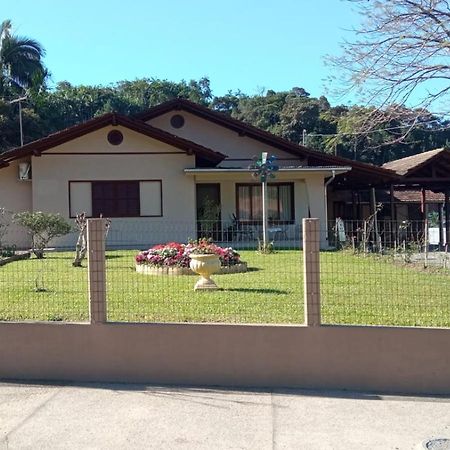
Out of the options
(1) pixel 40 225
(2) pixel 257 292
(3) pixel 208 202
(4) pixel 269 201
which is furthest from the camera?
(4) pixel 269 201

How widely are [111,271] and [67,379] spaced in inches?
125

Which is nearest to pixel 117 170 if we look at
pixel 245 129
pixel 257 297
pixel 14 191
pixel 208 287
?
pixel 14 191

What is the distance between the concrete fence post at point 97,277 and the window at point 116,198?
568 inches

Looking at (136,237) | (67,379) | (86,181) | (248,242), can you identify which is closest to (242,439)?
(67,379)

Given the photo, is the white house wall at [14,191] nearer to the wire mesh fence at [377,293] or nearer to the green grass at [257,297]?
the green grass at [257,297]

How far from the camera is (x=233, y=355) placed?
6.41 meters

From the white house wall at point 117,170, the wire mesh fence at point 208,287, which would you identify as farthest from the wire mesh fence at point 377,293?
the white house wall at point 117,170

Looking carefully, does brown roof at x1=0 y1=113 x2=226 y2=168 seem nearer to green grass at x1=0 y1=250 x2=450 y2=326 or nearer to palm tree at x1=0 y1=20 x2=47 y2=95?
green grass at x1=0 y1=250 x2=450 y2=326

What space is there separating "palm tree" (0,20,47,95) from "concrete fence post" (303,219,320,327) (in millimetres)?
33550

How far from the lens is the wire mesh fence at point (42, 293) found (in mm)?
7934

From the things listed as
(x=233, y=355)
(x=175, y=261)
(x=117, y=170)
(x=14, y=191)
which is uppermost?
(x=117, y=170)

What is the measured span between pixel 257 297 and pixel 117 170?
1269cm

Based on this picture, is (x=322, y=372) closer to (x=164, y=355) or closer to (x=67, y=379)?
(x=164, y=355)

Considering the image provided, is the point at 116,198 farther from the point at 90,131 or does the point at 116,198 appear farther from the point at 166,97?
the point at 166,97
